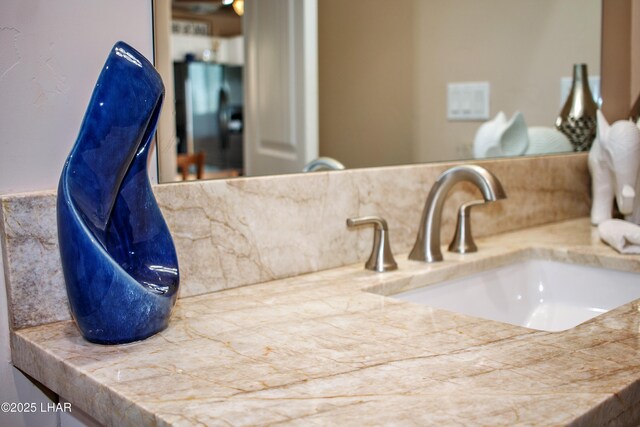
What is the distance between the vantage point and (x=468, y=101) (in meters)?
1.61

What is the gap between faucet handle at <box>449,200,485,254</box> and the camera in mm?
1378

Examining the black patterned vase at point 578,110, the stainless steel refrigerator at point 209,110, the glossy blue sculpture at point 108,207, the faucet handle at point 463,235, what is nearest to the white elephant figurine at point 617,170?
the black patterned vase at point 578,110

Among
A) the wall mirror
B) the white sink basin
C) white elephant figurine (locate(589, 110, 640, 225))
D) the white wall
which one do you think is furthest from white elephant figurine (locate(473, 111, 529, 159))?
the white wall

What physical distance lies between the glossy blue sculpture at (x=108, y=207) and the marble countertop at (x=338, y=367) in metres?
0.04

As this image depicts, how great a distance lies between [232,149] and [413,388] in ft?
1.78

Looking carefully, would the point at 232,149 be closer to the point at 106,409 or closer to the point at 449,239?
the point at 106,409

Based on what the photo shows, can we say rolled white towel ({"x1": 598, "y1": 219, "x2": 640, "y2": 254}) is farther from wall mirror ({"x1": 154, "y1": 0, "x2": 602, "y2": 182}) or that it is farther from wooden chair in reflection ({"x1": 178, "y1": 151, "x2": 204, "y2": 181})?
wooden chair in reflection ({"x1": 178, "y1": 151, "x2": 204, "y2": 181})

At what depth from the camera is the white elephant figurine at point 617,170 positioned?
1562 mm

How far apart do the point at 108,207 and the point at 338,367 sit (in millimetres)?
343

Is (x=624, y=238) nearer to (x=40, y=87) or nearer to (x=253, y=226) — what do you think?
(x=253, y=226)

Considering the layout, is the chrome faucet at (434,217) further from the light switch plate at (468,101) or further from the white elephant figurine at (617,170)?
the white elephant figurine at (617,170)

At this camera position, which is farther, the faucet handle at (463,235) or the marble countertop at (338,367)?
the faucet handle at (463,235)

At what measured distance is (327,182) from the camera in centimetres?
123

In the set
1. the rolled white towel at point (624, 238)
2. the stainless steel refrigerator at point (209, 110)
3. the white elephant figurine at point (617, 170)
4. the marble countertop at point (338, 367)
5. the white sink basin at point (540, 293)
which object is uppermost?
the stainless steel refrigerator at point (209, 110)
